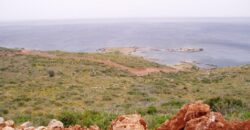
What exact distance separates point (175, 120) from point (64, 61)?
4196cm

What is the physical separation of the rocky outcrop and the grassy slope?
3.48m

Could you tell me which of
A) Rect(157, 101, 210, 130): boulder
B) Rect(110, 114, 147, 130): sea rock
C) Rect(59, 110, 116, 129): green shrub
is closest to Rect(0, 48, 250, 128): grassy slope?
Rect(59, 110, 116, 129): green shrub

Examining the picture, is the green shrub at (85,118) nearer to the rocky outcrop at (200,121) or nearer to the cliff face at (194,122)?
the cliff face at (194,122)

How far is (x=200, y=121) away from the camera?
5770 millimetres

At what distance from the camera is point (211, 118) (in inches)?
224

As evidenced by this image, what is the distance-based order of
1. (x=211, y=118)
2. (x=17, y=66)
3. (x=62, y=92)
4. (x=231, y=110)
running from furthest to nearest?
1. (x=17, y=66)
2. (x=62, y=92)
3. (x=231, y=110)
4. (x=211, y=118)

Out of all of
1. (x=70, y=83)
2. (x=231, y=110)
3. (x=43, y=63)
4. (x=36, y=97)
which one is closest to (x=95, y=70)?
(x=43, y=63)

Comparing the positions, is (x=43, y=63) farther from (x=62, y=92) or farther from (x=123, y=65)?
(x=62, y=92)

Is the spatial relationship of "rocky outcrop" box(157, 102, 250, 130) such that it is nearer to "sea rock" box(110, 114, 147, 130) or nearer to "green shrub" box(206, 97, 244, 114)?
"sea rock" box(110, 114, 147, 130)

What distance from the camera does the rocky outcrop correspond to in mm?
5520

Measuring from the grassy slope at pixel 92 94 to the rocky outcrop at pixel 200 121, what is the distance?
3.48 meters

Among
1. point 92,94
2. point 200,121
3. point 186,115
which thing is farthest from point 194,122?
point 92,94

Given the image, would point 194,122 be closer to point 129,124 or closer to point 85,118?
point 129,124

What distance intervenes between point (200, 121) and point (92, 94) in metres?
19.4
